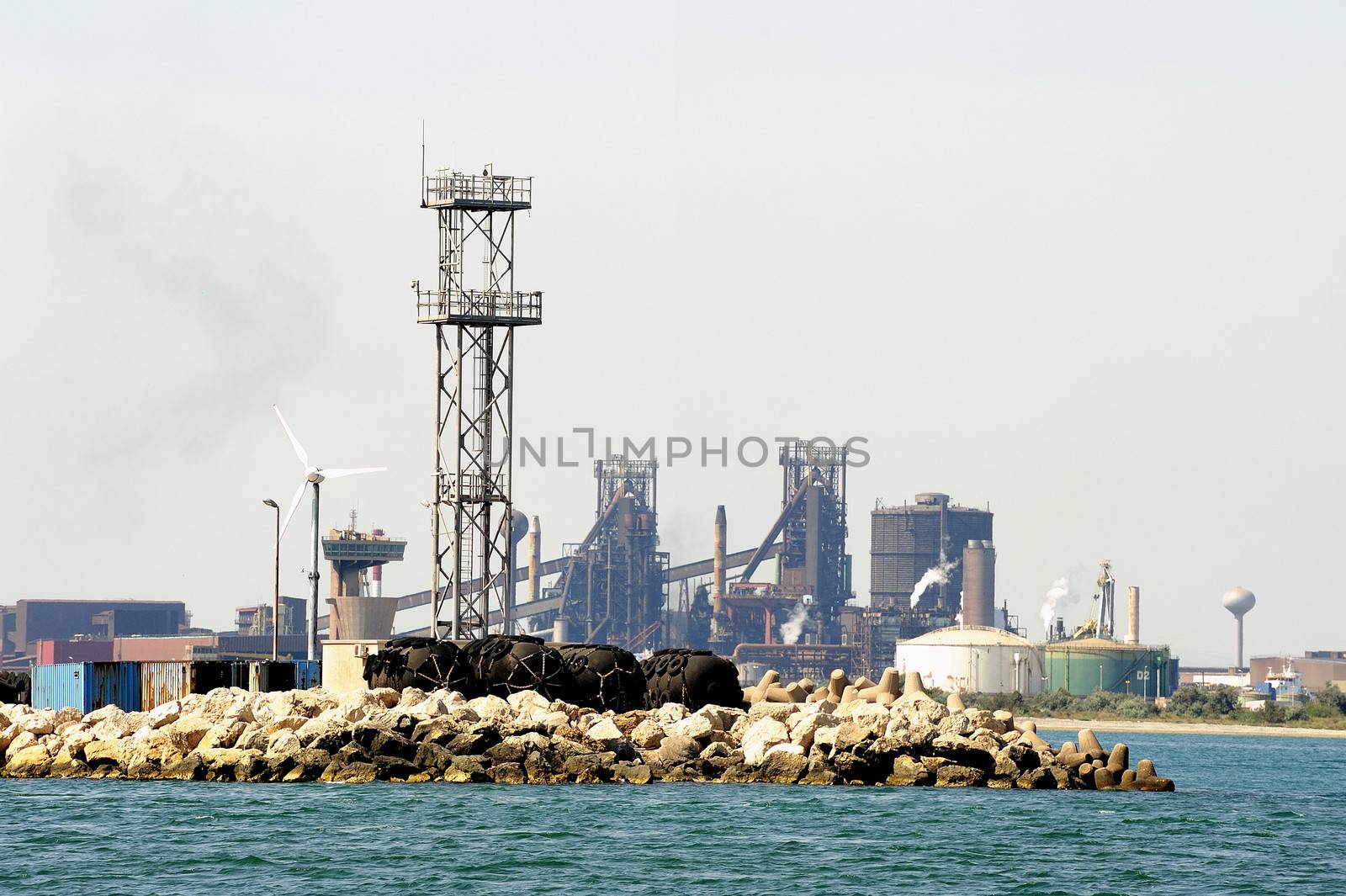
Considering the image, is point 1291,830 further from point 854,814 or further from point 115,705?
point 115,705

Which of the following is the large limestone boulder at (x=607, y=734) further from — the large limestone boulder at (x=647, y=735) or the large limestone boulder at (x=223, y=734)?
the large limestone boulder at (x=223, y=734)

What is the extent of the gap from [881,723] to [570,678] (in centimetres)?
953

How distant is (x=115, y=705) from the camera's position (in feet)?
201

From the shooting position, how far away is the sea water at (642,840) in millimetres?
40406

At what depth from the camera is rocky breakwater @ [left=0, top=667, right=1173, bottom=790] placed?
54.8 meters

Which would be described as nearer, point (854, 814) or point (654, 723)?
point (854, 814)

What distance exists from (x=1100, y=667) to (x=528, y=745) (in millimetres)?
138798

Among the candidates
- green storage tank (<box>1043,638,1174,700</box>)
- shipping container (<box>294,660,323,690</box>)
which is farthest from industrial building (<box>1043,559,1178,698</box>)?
shipping container (<box>294,660,323,690</box>)

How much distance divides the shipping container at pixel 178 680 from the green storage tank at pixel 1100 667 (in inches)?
4999

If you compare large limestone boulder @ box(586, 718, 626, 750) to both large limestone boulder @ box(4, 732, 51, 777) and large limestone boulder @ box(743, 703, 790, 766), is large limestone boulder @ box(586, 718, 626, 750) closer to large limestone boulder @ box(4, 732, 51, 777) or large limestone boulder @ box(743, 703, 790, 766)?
large limestone boulder @ box(743, 703, 790, 766)

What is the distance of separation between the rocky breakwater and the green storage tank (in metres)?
128

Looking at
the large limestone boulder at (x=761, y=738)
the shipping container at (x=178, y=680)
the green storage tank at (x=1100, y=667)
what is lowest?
the green storage tank at (x=1100, y=667)

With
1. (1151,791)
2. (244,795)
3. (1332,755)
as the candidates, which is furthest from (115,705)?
(1332,755)

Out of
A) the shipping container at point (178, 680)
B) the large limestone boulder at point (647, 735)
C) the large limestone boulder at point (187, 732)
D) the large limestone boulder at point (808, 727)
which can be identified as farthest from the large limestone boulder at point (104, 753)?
the large limestone boulder at point (808, 727)
